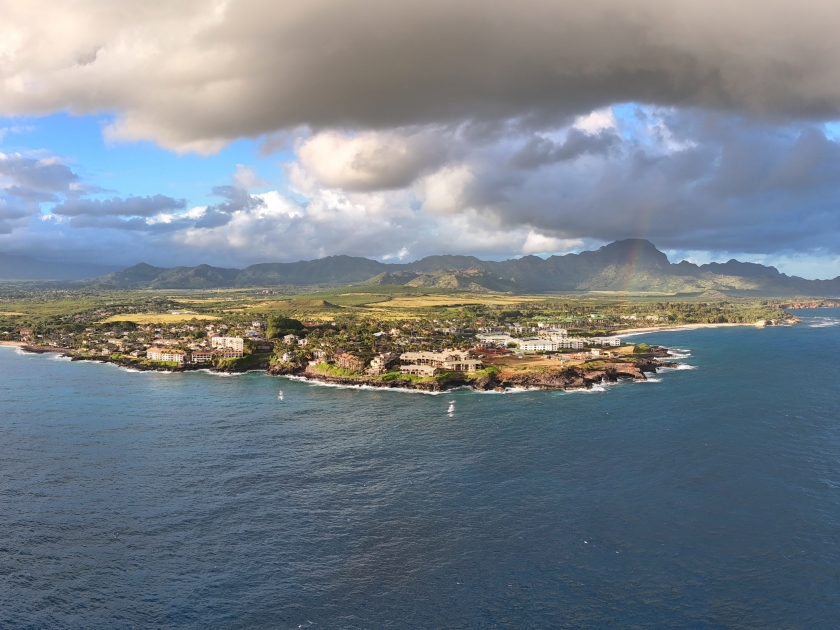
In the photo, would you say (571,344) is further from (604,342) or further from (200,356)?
(200,356)

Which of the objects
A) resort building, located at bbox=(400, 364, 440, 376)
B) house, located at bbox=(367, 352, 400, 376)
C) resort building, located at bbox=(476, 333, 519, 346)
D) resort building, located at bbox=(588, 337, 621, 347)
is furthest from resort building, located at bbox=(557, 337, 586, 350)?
house, located at bbox=(367, 352, 400, 376)

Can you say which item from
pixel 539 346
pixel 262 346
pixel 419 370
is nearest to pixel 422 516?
pixel 419 370

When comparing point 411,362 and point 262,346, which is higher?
point 262,346

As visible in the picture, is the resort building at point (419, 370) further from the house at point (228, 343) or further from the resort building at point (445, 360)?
the house at point (228, 343)

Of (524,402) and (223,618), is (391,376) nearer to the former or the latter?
(524,402)

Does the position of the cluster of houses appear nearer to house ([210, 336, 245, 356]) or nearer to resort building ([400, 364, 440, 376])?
resort building ([400, 364, 440, 376])
